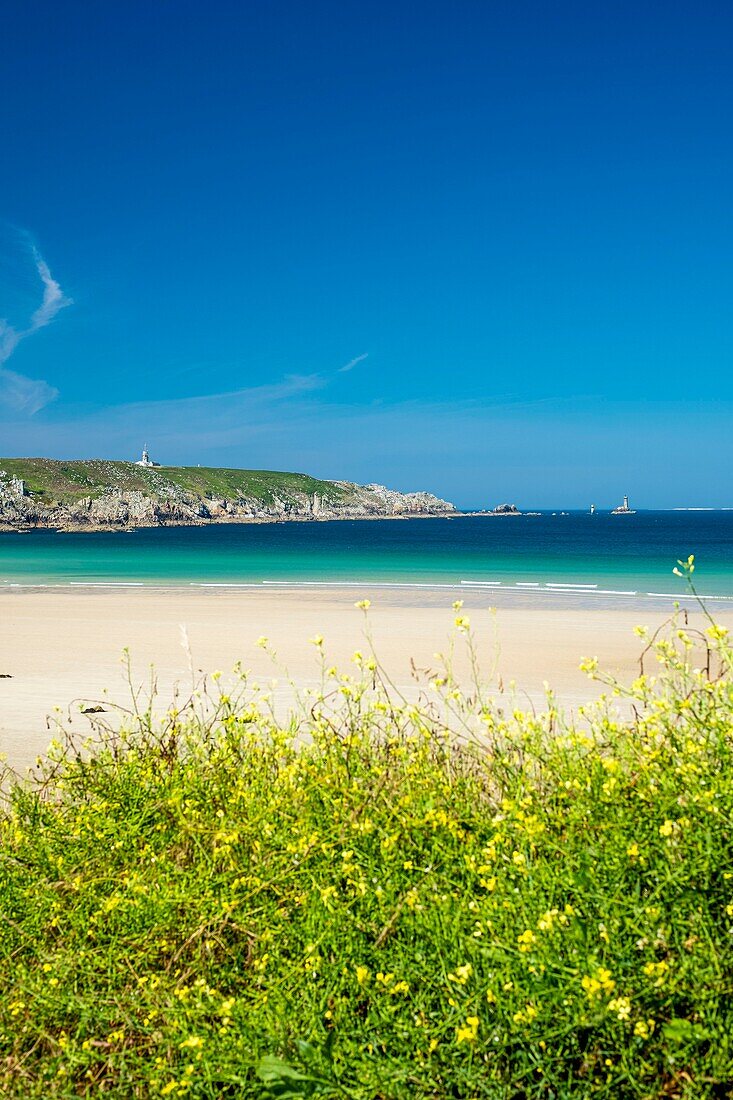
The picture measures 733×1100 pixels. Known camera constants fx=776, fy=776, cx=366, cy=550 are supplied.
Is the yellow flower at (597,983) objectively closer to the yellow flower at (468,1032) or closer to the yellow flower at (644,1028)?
the yellow flower at (644,1028)

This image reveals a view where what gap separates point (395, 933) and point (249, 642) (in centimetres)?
1474

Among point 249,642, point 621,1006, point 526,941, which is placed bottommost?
point 249,642

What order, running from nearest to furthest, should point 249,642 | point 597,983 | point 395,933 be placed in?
1. point 597,983
2. point 395,933
3. point 249,642

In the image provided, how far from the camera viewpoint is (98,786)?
170 inches

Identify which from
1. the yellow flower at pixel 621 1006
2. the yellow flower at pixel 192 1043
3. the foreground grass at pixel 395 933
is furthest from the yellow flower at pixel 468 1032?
the yellow flower at pixel 192 1043

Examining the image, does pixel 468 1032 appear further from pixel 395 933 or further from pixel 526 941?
pixel 395 933

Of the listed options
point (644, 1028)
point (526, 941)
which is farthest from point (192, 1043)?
point (644, 1028)

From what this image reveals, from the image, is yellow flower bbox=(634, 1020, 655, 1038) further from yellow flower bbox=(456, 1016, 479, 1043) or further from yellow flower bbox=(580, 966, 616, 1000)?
yellow flower bbox=(456, 1016, 479, 1043)

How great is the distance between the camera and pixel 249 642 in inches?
686

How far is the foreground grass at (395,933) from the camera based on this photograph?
2475mm

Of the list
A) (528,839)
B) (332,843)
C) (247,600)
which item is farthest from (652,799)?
(247,600)

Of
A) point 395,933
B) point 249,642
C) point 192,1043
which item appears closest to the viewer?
point 192,1043

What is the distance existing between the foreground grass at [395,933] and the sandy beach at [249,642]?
2396 mm

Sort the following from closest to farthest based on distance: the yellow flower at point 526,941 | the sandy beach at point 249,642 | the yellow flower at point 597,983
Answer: the yellow flower at point 597,983 → the yellow flower at point 526,941 → the sandy beach at point 249,642
